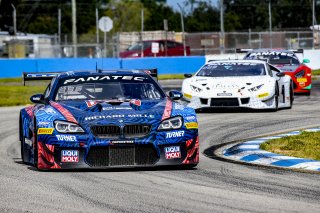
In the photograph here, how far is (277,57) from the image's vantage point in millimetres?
27750

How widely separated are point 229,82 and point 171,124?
9.46 metres

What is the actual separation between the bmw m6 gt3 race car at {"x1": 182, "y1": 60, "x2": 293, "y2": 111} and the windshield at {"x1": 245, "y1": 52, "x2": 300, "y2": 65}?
226 inches

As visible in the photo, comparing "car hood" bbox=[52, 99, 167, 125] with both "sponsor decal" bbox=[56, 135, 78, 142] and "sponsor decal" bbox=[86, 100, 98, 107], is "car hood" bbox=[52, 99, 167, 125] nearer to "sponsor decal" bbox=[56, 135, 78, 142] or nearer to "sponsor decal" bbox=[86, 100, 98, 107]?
"sponsor decal" bbox=[86, 100, 98, 107]

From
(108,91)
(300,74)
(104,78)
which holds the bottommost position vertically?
(300,74)

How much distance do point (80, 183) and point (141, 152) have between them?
47.4 inches

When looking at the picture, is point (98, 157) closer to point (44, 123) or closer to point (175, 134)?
point (44, 123)

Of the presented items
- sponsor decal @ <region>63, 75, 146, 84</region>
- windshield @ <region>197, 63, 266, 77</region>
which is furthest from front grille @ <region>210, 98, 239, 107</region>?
sponsor decal @ <region>63, 75, 146, 84</region>

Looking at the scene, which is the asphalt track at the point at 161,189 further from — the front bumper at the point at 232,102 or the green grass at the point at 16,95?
the green grass at the point at 16,95

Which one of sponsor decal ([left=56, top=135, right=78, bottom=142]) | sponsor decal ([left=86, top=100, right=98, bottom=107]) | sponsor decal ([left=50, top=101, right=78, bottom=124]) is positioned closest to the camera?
sponsor decal ([left=56, top=135, right=78, bottom=142])

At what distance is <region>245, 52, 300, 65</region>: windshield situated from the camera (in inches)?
1080

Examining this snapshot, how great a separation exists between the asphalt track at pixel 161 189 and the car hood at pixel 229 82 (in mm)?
7577

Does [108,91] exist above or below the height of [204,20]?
below

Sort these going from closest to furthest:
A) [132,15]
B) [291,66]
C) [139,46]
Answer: [291,66] < [139,46] < [132,15]

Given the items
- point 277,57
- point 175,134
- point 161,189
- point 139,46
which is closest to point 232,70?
point 277,57
